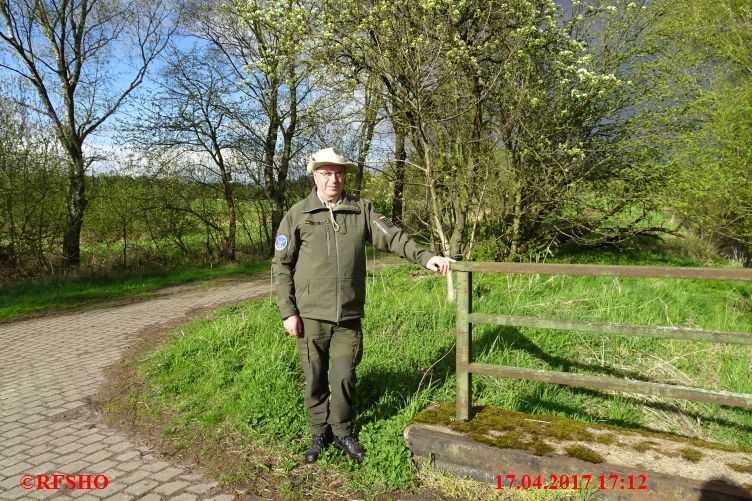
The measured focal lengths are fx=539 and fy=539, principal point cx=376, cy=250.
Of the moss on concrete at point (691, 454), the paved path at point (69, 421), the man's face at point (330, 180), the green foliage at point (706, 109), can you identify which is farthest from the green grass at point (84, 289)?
the green foliage at point (706, 109)

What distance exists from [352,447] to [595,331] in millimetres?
1865

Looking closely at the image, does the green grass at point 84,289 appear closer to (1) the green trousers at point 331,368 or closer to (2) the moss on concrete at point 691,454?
(1) the green trousers at point 331,368

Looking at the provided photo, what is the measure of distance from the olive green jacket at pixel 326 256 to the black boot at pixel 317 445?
956 mm

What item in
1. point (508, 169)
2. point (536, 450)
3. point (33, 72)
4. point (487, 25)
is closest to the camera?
point (536, 450)

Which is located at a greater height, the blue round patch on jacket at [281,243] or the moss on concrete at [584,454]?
the blue round patch on jacket at [281,243]

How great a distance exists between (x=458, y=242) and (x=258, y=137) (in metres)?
12.4

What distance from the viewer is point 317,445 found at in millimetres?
3951

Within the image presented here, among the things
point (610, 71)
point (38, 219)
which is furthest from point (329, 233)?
point (38, 219)

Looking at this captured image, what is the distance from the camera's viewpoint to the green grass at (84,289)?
10.3 meters

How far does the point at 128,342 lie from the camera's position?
7.43 m

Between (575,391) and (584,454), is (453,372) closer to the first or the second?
(575,391)

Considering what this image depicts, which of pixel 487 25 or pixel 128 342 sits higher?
pixel 487 25

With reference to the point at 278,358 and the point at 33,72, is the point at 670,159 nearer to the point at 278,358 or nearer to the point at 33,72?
the point at 278,358

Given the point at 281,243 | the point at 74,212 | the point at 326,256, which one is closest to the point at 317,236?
the point at 326,256
